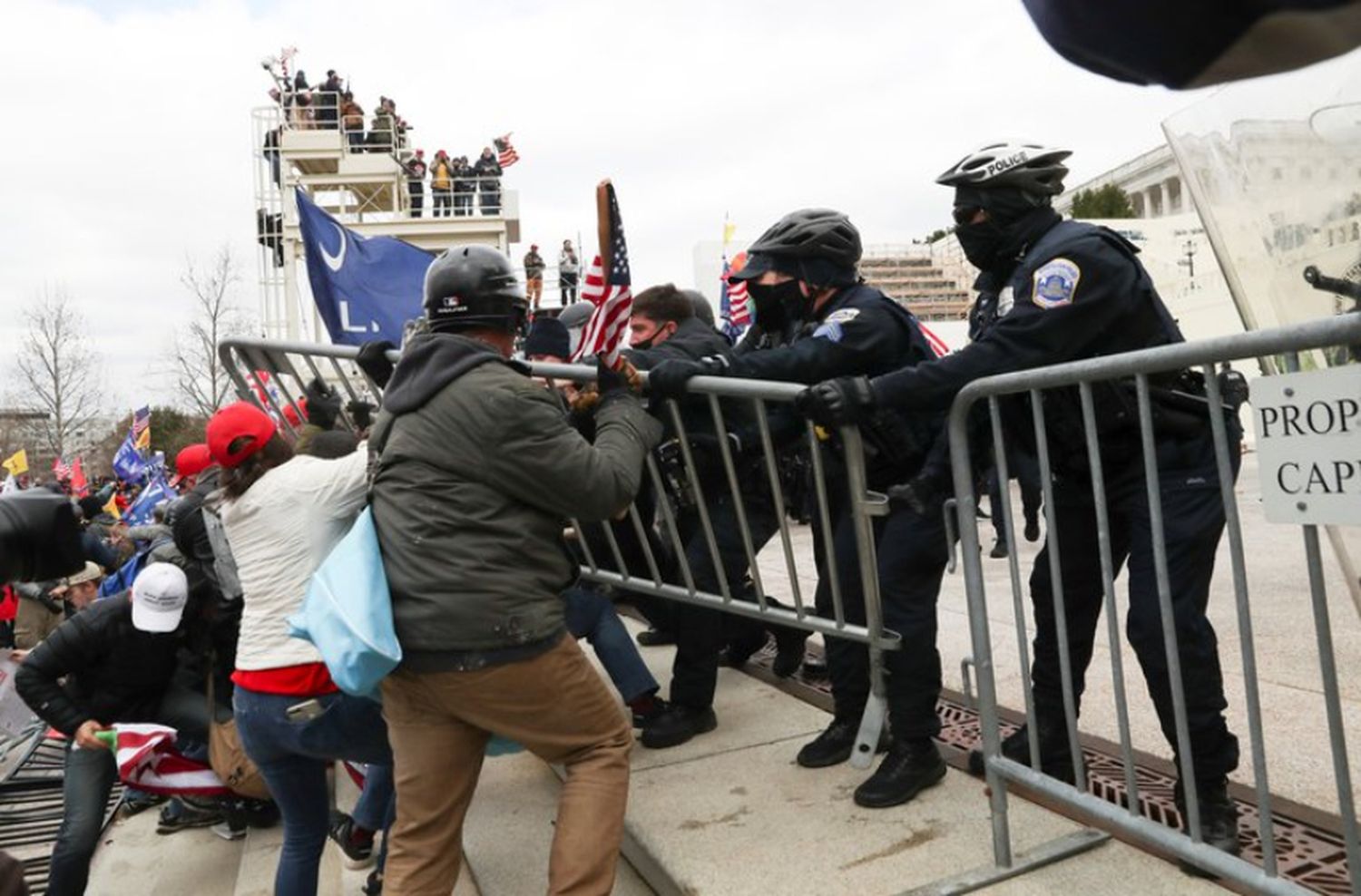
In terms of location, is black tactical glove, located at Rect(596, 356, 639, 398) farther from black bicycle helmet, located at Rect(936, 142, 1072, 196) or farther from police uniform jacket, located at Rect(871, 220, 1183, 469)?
black bicycle helmet, located at Rect(936, 142, 1072, 196)

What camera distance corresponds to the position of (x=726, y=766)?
371cm

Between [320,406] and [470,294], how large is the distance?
2.43 metres

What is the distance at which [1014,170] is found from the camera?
3047 mm

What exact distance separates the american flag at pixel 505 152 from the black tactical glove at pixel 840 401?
3049 centimetres

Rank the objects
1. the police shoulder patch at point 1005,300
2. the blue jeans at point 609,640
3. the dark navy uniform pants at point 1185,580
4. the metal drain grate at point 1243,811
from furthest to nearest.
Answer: the blue jeans at point 609,640 < the police shoulder patch at point 1005,300 < the dark navy uniform pants at point 1185,580 < the metal drain grate at point 1243,811

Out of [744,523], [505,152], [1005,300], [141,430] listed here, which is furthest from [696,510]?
[505,152]

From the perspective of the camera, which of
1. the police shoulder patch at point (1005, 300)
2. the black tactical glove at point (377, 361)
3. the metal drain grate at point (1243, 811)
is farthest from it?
the black tactical glove at point (377, 361)

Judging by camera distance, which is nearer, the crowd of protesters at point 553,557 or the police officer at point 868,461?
the crowd of protesters at point 553,557

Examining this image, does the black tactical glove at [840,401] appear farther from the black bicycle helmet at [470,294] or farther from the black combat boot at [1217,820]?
the black combat boot at [1217,820]

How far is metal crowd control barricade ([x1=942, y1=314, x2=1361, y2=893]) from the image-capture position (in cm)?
182

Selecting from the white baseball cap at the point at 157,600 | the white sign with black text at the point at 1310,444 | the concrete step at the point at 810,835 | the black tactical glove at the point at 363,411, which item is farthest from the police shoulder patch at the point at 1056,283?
the white baseball cap at the point at 157,600

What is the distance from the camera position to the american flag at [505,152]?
3148 cm

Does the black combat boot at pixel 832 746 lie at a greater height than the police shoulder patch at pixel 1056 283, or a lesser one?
lesser

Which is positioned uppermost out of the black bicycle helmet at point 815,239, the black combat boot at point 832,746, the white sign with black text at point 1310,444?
the black bicycle helmet at point 815,239
